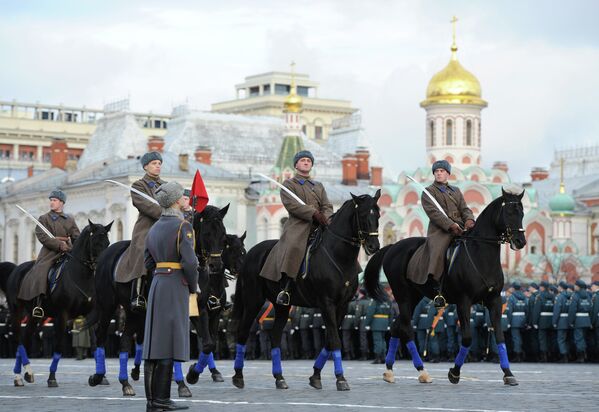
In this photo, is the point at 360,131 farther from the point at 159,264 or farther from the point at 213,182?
the point at 159,264

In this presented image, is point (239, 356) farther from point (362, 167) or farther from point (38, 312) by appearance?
point (362, 167)

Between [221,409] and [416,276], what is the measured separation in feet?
15.6

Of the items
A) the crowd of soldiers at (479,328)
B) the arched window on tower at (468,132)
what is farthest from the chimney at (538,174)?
the crowd of soldiers at (479,328)

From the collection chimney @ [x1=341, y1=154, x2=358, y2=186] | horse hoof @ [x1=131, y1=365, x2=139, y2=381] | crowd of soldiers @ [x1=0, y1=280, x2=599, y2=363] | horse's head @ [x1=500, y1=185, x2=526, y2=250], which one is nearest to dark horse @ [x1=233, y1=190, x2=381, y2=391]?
horse hoof @ [x1=131, y1=365, x2=139, y2=381]

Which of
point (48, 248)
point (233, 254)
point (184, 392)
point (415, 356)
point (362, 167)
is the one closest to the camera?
point (184, 392)

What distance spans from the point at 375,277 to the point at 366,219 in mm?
2688

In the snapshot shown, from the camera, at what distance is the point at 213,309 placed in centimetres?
1930

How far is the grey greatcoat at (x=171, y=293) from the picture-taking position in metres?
13.6

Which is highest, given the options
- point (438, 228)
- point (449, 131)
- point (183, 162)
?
point (449, 131)

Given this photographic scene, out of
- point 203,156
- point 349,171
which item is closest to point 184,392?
point 203,156

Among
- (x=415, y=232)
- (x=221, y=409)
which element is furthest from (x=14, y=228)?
(x=221, y=409)

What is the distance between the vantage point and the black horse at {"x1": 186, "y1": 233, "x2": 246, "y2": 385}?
705 inches

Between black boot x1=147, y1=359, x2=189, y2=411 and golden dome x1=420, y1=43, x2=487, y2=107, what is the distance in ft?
220

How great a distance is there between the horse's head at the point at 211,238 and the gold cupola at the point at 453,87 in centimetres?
6311
